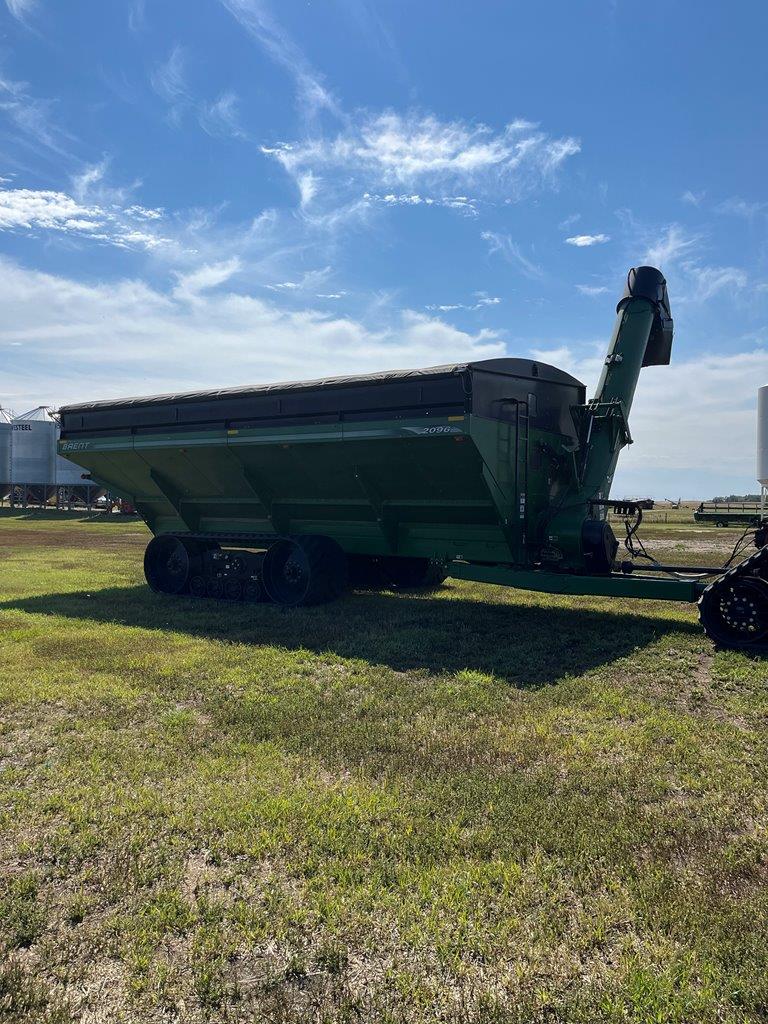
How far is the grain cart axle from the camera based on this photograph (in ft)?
35.6

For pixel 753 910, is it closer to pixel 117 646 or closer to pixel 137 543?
pixel 117 646

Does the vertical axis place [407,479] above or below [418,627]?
above

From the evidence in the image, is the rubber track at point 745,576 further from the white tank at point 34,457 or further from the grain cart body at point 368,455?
the white tank at point 34,457

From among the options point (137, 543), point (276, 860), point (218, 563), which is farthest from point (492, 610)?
point (137, 543)

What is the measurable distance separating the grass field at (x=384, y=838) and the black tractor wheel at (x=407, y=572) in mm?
5687

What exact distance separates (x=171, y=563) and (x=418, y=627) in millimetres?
6431

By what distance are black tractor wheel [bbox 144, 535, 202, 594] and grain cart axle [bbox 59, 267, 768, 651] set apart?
0.04 m

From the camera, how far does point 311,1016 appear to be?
10.1ft

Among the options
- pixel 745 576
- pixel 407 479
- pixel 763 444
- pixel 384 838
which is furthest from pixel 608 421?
pixel 763 444

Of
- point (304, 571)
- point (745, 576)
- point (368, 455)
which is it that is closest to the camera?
point (745, 576)

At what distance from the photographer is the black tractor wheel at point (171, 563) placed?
15031 mm

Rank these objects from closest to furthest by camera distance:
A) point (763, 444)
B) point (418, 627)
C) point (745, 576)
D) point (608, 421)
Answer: point (745, 576)
point (418, 627)
point (608, 421)
point (763, 444)

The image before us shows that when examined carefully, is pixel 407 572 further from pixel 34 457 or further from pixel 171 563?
pixel 34 457

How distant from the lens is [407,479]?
12.0 metres
